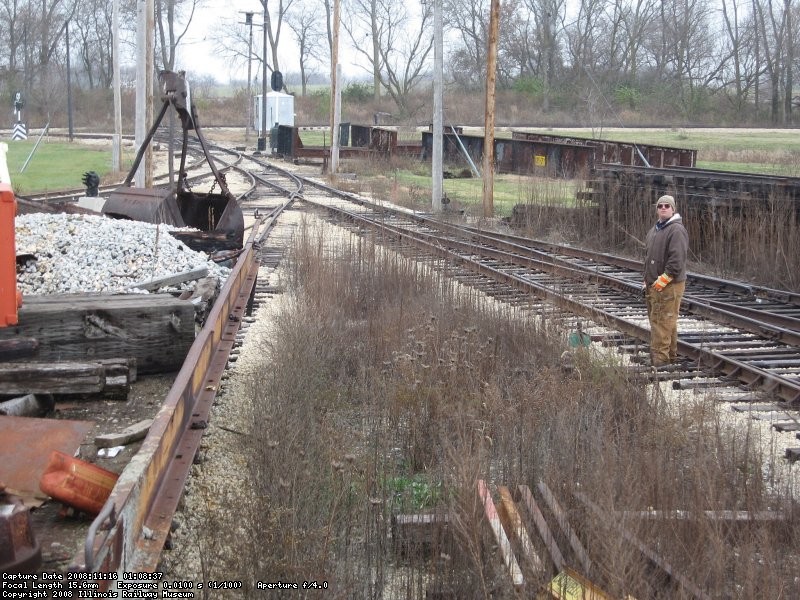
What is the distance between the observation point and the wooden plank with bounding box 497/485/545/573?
411cm

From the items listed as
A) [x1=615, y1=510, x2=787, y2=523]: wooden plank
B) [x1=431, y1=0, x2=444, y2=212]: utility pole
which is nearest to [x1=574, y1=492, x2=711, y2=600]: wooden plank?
[x1=615, y1=510, x2=787, y2=523]: wooden plank

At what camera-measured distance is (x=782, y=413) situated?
7027 millimetres

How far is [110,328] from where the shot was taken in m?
6.00

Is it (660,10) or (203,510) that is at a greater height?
(660,10)

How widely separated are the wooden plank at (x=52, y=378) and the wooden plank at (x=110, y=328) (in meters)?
0.34

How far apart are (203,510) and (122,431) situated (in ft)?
2.21

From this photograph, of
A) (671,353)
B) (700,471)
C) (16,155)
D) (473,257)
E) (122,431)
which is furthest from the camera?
(16,155)

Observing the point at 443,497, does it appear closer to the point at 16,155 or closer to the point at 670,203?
the point at 670,203

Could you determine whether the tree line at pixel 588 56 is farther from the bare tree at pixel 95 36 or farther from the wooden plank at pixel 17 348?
the wooden plank at pixel 17 348

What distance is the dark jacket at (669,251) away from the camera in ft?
27.3

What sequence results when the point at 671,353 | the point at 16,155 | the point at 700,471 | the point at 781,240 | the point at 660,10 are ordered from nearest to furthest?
the point at 700,471 → the point at 671,353 → the point at 781,240 → the point at 16,155 → the point at 660,10

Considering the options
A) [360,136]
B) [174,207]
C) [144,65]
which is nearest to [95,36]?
[360,136]

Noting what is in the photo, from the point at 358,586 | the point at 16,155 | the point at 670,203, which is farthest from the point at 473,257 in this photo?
the point at 16,155

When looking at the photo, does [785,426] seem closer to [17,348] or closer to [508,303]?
[508,303]
